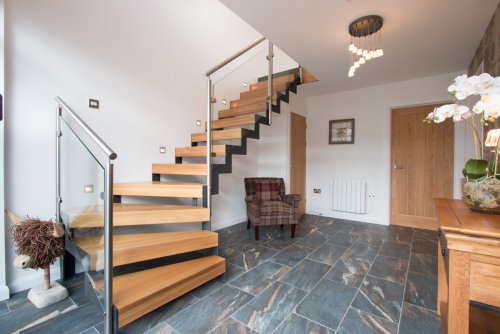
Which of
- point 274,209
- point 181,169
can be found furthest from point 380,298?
point 181,169

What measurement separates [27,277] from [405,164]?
15.9ft

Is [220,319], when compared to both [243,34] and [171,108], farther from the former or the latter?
[243,34]

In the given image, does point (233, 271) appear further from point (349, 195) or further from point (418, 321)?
point (349, 195)

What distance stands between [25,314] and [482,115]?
9.90 feet

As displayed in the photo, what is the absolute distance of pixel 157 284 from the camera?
1.58 m

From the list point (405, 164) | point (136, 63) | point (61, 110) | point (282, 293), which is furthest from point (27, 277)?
point (405, 164)

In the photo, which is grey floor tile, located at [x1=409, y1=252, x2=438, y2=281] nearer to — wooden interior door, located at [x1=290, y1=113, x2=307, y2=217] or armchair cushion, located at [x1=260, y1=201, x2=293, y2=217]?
armchair cushion, located at [x1=260, y1=201, x2=293, y2=217]

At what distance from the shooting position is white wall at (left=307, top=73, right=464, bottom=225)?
3598mm

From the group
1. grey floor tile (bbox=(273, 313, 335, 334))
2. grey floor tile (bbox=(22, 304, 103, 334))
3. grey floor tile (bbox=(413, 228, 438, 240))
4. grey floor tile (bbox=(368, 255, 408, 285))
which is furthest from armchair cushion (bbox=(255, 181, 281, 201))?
grey floor tile (bbox=(22, 304, 103, 334))

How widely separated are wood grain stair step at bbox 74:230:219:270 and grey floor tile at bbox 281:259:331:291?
0.76 metres

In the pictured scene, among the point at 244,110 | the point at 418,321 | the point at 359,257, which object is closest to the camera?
the point at 418,321

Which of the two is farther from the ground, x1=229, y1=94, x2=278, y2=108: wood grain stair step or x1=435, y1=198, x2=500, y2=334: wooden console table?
x1=229, y1=94, x2=278, y2=108: wood grain stair step

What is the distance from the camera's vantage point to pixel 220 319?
154 centimetres

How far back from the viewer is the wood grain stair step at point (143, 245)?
1.46 metres
